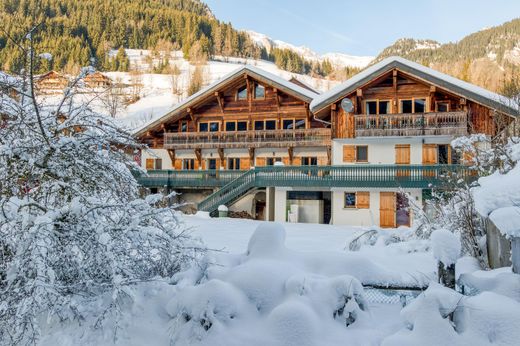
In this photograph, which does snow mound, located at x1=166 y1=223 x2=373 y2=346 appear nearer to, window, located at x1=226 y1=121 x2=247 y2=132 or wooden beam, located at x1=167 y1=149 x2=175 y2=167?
window, located at x1=226 y1=121 x2=247 y2=132

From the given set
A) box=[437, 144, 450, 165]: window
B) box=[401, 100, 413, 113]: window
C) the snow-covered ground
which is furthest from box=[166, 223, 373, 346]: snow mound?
box=[401, 100, 413, 113]: window

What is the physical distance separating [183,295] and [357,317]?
2202 mm

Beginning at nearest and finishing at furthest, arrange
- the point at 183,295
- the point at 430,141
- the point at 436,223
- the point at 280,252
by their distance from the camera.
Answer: the point at 183,295 → the point at 280,252 → the point at 436,223 → the point at 430,141

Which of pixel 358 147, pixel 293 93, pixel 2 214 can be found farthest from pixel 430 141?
pixel 2 214

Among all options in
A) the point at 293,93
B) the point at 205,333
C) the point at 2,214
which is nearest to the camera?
the point at 2,214

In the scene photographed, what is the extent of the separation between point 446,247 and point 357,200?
56.0 ft

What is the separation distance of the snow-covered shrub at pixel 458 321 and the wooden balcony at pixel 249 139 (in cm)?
2073

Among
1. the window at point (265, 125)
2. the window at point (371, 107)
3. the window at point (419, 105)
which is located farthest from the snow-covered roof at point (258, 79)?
the window at point (419, 105)

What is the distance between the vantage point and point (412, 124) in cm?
2166

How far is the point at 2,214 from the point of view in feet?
14.1

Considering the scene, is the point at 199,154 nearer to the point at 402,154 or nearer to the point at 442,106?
the point at 402,154

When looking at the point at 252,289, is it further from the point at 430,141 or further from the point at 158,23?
the point at 158,23

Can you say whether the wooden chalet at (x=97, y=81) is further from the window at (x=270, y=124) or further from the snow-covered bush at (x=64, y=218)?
the window at (x=270, y=124)

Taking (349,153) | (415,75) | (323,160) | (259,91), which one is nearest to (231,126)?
(259,91)
